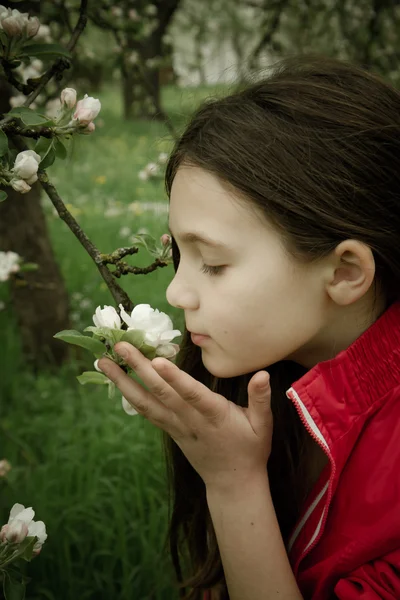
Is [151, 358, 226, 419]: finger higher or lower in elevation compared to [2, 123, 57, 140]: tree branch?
lower

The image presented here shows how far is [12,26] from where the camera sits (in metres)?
1.11

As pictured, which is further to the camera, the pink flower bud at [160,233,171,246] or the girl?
the pink flower bud at [160,233,171,246]

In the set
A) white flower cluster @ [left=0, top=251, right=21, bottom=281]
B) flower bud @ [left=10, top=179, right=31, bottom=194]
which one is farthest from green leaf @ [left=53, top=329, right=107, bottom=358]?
white flower cluster @ [left=0, top=251, right=21, bottom=281]

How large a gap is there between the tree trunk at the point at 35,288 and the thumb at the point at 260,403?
1.93 meters

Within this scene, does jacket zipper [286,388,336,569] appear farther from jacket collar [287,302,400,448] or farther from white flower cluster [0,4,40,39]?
white flower cluster [0,4,40,39]

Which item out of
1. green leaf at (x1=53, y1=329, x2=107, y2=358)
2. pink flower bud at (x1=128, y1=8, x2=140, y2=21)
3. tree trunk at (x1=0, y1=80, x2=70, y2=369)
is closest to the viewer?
green leaf at (x1=53, y1=329, x2=107, y2=358)

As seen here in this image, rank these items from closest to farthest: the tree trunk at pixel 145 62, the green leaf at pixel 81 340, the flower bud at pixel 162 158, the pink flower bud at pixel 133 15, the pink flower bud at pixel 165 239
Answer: the green leaf at pixel 81 340 < the pink flower bud at pixel 165 239 < the flower bud at pixel 162 158 < the tree trunk at pixel 145 62 < the pink flower bud at pixel 133 15

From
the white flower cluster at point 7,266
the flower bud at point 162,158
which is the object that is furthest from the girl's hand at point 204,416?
the white flower cluster at point 7,266

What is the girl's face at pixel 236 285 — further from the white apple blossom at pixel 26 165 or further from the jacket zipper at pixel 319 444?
the white apple blossom at pixel 26 165

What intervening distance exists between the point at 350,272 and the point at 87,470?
1.38 metres

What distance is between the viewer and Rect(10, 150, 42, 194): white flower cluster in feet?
3.39

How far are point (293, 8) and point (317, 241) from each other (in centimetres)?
219

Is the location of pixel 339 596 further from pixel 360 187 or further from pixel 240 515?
pixel 360 187

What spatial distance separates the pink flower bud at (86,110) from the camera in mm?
1062
